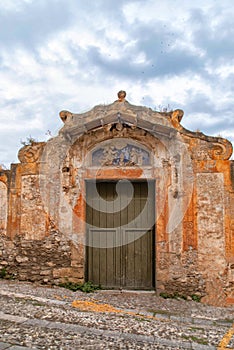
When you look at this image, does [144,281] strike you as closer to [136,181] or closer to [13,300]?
[136,181]

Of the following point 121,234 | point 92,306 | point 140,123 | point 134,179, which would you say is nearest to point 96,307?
point 92,306

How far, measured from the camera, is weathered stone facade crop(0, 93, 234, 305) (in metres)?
6.94

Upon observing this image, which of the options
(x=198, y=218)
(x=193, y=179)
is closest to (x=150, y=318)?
(x=198, y=218)

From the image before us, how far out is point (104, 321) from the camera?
4531 mm

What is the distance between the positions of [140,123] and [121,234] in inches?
90.8

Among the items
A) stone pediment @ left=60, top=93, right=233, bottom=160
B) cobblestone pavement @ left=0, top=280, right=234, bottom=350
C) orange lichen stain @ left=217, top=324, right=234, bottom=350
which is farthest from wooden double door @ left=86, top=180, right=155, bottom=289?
orange lichen stain @ left=217, top=324, right=234, bottom=350

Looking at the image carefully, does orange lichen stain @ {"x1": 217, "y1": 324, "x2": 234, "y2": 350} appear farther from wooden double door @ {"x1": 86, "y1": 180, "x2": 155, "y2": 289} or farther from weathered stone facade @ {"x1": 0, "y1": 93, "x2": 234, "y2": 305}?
wooden double door @ {"x1": 86, "y1": 180, "x2": 155, "y2": 289}

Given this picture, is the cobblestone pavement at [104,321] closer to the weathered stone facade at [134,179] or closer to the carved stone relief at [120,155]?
the weathered stone facade at [134,179]

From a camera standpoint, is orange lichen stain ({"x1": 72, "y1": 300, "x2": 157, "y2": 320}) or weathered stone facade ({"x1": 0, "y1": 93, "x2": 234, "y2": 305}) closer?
orange lichen stain ({"x1": 72, "y1": 300, "x2": 157, "y2": 320})

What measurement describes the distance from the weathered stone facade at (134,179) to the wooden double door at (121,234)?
0.66 feet

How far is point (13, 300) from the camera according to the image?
5.37 metres

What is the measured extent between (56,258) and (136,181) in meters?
2.26

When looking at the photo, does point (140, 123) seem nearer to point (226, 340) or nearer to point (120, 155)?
point (120, 155)

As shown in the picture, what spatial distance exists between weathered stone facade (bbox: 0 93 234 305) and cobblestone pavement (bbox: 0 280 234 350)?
571 mm
